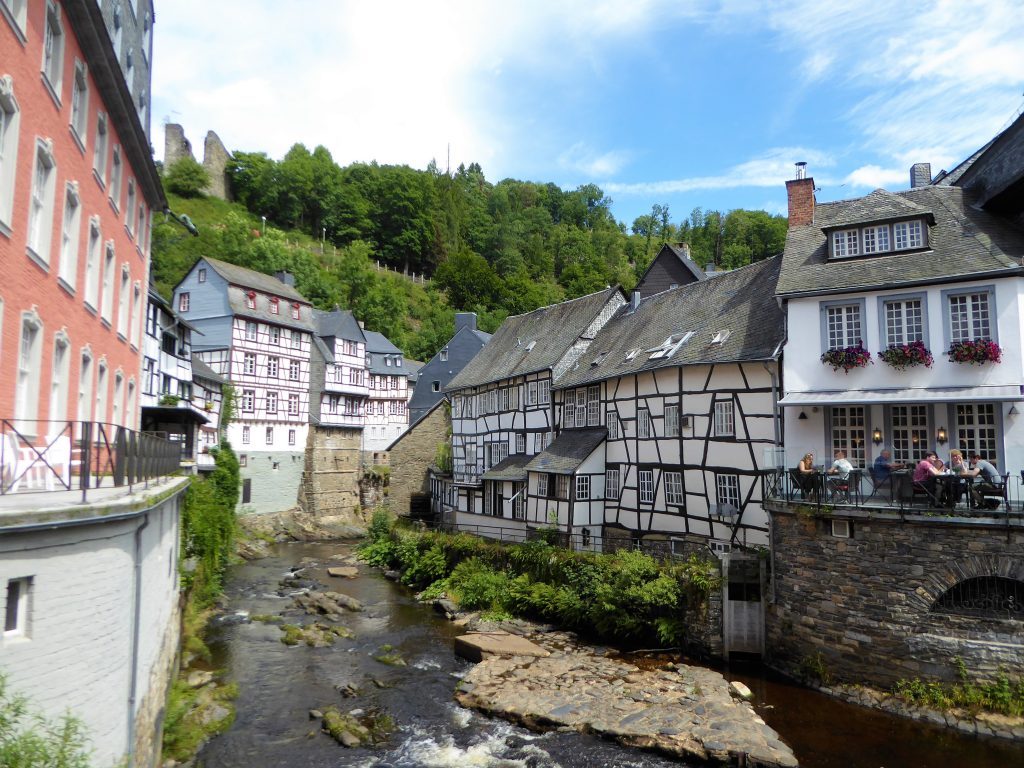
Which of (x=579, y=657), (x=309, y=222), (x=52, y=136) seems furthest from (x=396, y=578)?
(x=309, y=222)

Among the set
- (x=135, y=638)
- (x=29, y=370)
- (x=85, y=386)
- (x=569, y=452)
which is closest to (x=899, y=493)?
(x=569, y=452)

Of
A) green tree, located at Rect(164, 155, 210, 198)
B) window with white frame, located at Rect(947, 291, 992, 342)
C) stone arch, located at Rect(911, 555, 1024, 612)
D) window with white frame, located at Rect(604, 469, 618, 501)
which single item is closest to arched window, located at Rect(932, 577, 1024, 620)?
stone arch, located at Rect(911, 555, 1024, 612)

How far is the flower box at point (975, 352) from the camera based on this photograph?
15.0 m

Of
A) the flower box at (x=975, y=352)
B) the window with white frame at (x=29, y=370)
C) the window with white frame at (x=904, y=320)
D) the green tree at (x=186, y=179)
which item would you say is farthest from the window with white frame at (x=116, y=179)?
the green tree at (x=186, y=179)

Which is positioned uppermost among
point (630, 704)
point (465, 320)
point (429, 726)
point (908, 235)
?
point (465, 320)

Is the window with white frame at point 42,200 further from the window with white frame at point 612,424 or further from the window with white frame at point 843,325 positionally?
the window with white frame at point 612,424

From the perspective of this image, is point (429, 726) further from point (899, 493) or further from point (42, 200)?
point (42, 200)

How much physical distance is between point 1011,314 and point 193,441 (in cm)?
2437

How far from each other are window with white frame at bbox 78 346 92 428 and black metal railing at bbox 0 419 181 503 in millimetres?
441

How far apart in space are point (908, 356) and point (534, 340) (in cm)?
1802

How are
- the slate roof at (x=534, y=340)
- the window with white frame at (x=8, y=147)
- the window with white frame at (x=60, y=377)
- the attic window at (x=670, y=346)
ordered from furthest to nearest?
the slate roof at (x=534, y=340)
the attic window at (x=670, y=346)
the window with white frame at (x=60, y=377)
the window with white frame at (x=8, y=147)

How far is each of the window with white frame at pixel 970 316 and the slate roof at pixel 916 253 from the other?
514 millimetres

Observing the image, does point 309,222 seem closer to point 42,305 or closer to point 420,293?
point 420,293

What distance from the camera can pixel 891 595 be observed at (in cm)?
1402
